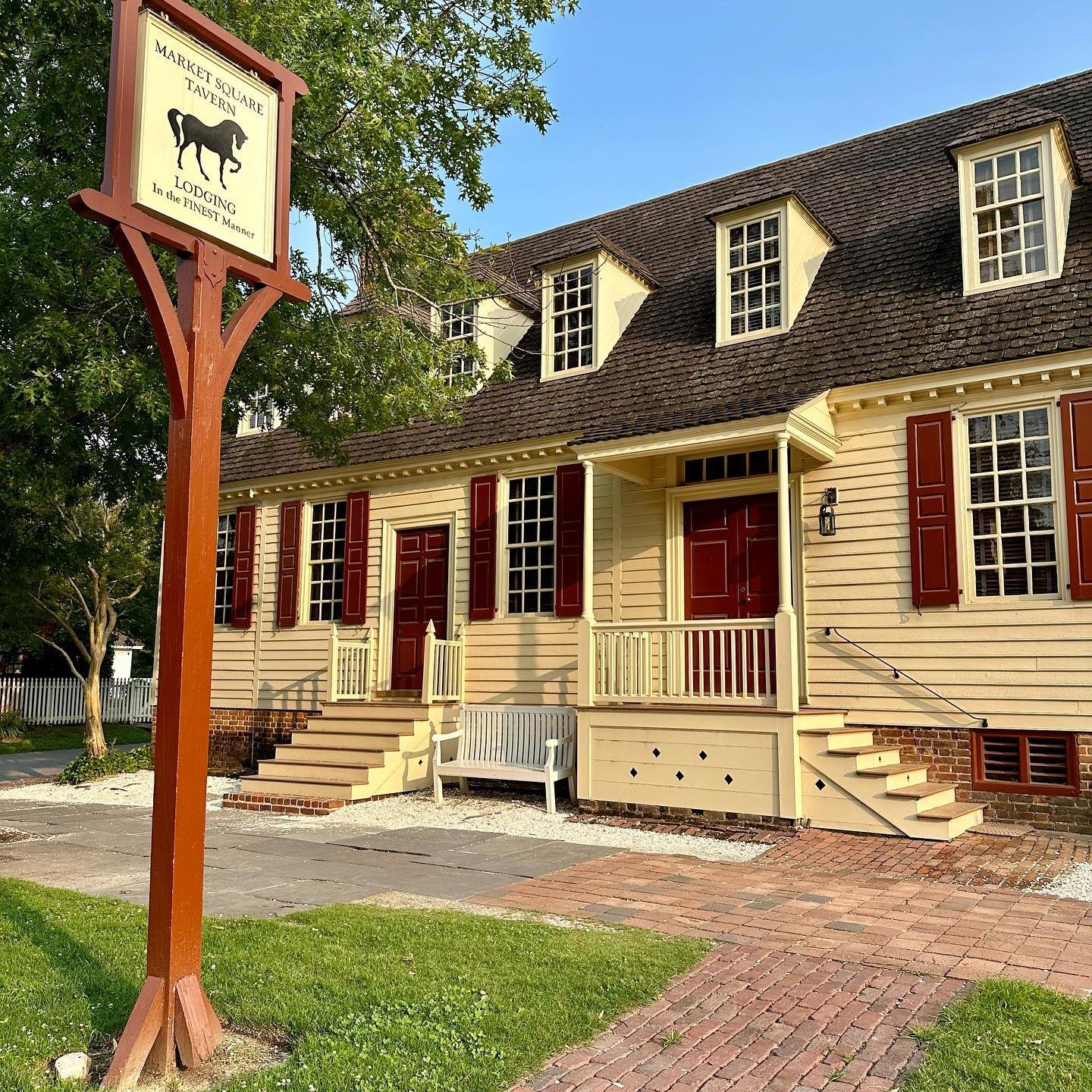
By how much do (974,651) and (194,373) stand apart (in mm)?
7781

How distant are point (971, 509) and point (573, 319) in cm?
585

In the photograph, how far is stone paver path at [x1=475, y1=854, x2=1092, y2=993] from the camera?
5219 mm

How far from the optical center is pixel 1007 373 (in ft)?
30.5

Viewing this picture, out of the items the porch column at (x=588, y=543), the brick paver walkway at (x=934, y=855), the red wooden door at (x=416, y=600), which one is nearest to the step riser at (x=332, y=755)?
the red wooden door at (x=416, y=600)

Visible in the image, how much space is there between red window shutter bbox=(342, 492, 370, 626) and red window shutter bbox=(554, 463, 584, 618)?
344 cm

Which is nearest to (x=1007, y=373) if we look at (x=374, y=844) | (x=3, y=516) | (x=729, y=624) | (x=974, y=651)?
(x=974, y=651)

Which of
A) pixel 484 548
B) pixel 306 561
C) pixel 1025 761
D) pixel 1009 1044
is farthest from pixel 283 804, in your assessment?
pixel 1009 1044

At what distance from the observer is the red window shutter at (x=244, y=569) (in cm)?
1561

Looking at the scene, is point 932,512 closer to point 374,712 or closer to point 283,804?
point 374,712

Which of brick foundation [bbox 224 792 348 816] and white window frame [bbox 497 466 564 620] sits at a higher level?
white window frame [bbox 497 466 564 620]

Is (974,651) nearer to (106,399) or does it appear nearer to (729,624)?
(729,624)

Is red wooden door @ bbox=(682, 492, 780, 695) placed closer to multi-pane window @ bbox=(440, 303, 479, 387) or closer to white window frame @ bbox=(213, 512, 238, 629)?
multi-pane window @ bbox=(440, 303, 479, 387)

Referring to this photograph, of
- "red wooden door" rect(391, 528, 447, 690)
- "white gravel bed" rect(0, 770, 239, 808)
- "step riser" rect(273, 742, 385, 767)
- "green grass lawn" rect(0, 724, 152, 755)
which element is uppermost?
"red wooden door" rect(391, 528, 447, 690)

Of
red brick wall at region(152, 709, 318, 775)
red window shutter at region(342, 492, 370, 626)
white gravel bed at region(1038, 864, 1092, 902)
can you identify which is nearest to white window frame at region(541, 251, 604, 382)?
red window shutter at region(342, 492, 370, 626)
